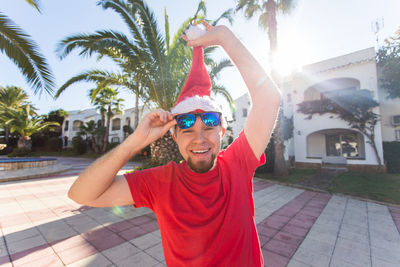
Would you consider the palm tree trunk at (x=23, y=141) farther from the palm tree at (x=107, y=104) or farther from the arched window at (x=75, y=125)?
the arched window at (x=75, y=125)

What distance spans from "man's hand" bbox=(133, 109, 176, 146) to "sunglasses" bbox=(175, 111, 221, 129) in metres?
0.06

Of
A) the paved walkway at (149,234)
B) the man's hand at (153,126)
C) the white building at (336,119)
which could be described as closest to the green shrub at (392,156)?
the white building at (336,119)

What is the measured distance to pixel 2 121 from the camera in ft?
44.4

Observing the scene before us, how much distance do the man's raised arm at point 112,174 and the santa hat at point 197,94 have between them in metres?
0.18

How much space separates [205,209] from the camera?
3.81 ft

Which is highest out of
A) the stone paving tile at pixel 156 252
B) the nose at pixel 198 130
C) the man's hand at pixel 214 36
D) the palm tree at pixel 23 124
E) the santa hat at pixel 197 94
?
the palm tree at pixel 23 124

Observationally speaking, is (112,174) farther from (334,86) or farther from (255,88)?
(334,86)

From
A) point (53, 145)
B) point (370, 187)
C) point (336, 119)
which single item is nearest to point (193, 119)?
point (370, 187)

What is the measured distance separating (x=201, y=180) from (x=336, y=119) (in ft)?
48.7

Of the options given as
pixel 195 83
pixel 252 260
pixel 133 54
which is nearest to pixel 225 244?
pixel 252 260

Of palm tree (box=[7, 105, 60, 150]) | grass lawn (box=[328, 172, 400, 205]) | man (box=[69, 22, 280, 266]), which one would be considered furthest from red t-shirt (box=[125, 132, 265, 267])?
palm tree (box=[7, 105, 60, 150])

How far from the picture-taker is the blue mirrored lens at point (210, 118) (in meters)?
1.36

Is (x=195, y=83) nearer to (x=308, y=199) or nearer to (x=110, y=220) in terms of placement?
(x=110, y=220)

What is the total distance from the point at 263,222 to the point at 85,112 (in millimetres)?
42894
